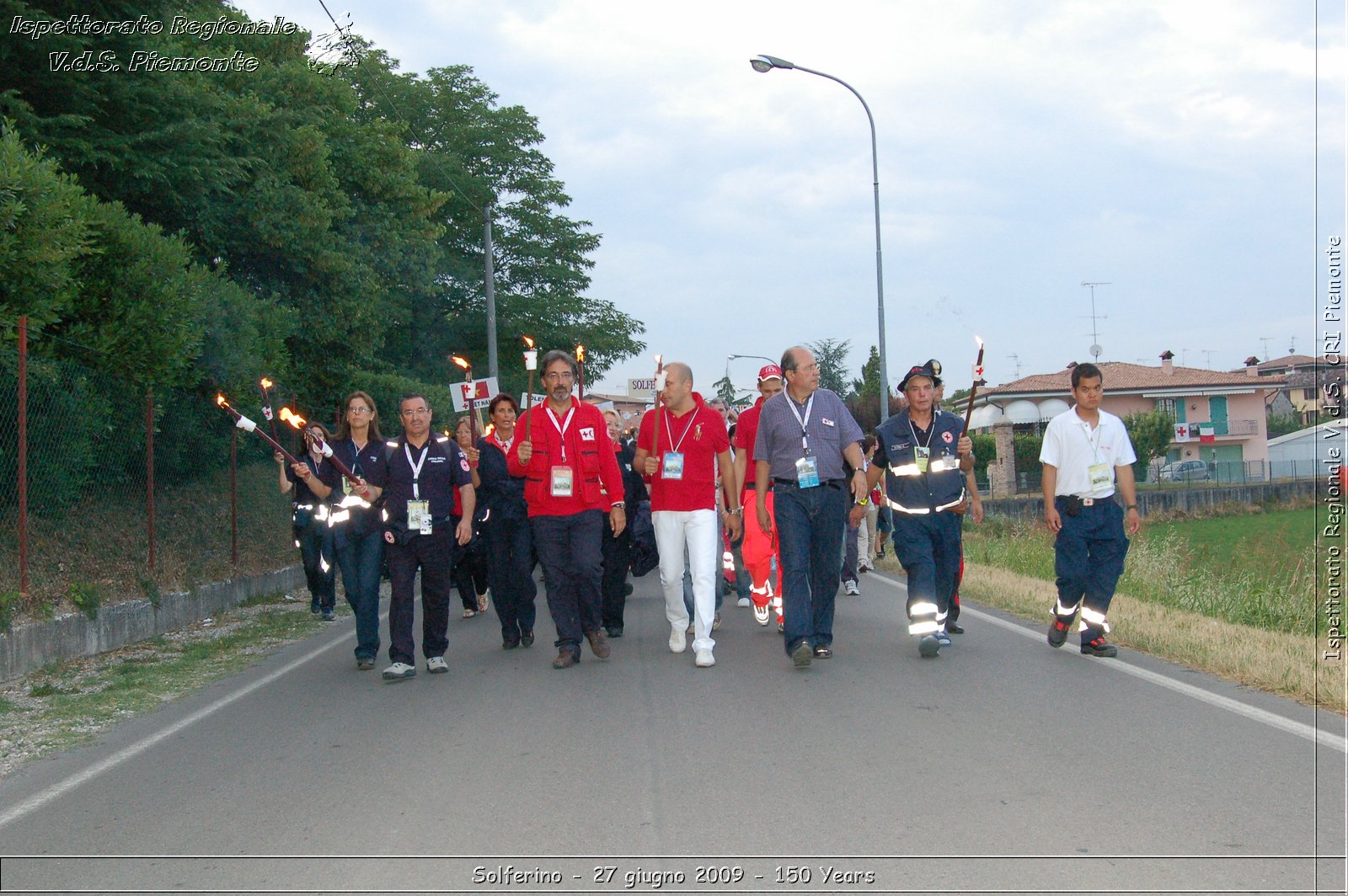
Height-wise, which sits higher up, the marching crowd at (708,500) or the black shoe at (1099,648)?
the marching crowd at (708,500)

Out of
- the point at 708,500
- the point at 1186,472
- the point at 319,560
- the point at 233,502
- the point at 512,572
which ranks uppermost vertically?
the point at 708,500

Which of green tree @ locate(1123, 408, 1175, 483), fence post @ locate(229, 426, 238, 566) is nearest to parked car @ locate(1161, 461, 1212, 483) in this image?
green tree @ locate(1123, 408, 1175, 483)

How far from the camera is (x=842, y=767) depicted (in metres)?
5.61

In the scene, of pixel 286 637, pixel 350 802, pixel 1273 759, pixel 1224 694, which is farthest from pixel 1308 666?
pixel 286 637

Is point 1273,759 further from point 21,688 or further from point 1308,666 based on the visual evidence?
point 21,688

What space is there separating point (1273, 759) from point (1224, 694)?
1.53 meters

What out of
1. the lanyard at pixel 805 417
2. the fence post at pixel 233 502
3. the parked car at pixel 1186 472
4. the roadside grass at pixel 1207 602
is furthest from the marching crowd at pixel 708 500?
the parked car at pixel 1186 472

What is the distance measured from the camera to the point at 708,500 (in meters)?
8.83

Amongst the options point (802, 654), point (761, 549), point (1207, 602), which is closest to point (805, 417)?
point (802, 654)

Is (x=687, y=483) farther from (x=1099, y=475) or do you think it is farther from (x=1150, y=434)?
(x=1150, y=434)

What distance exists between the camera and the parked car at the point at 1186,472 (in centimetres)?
5184

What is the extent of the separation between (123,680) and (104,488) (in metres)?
4.51

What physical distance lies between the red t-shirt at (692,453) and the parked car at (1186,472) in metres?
47.0

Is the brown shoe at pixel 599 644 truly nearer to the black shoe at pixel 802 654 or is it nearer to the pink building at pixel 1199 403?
the black shoe at pixel 802 654
